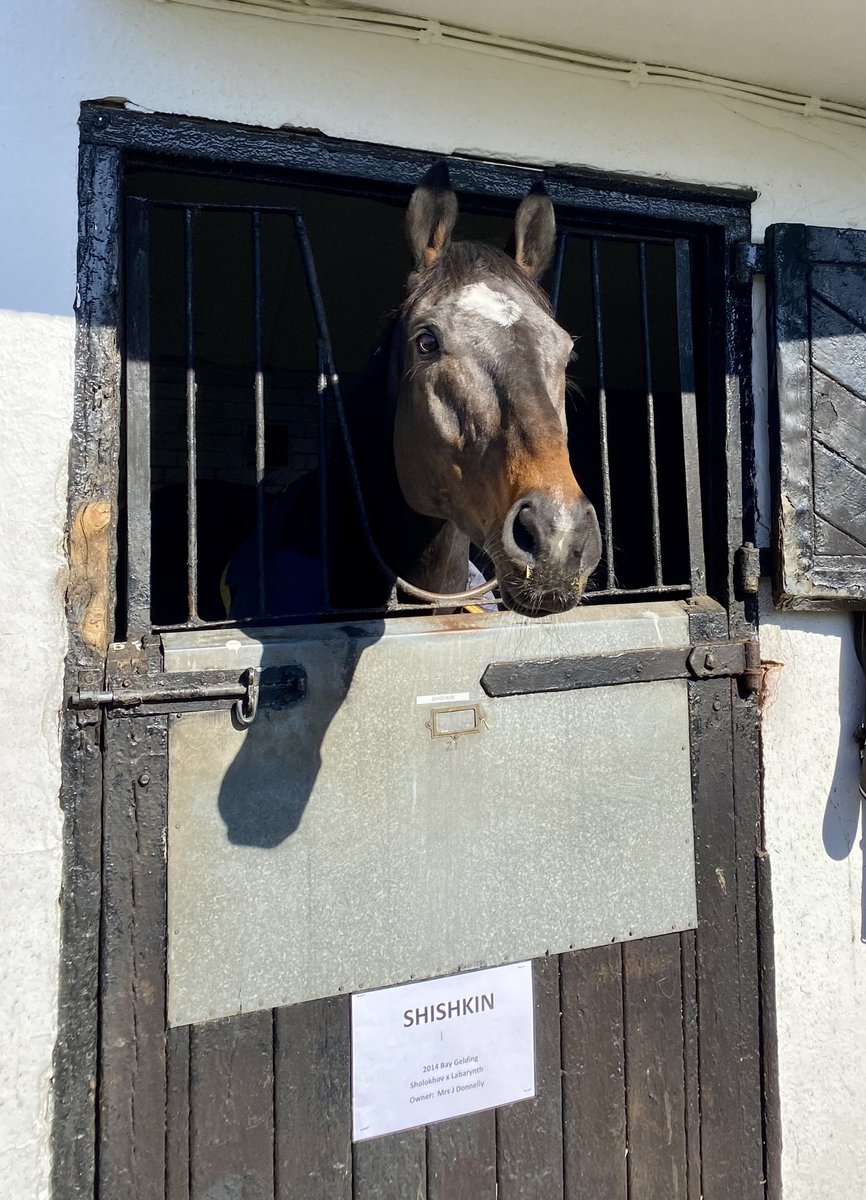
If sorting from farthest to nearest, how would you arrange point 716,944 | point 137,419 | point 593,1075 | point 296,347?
point 296,347 → point 716,944 → point 593,1075 → point 137,419

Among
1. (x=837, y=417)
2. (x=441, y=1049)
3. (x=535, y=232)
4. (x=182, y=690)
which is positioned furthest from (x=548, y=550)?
(x=837, y=417)

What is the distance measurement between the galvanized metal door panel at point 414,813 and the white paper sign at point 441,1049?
2.4 inches

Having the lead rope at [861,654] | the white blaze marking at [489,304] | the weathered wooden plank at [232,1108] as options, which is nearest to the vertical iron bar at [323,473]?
the white blaze marking at [489,304]

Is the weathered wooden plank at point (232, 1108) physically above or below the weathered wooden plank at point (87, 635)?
below

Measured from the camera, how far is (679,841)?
2.26m

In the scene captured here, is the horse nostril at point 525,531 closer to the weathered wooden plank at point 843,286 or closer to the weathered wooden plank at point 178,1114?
the weathered wooden plank at point 178,1114

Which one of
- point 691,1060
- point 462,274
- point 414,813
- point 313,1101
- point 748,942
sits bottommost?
point 691,1060

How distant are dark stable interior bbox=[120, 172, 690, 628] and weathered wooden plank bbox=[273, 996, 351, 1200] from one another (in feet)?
4.67

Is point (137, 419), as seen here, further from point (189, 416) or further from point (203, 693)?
point (203, 693)

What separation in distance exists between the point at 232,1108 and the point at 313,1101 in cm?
19

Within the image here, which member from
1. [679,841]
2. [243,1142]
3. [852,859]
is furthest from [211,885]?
[852,859]

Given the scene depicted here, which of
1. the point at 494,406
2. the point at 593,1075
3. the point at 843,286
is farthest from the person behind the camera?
the point at 843,286

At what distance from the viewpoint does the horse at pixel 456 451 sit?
1.45m

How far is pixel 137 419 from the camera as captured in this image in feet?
6.18
